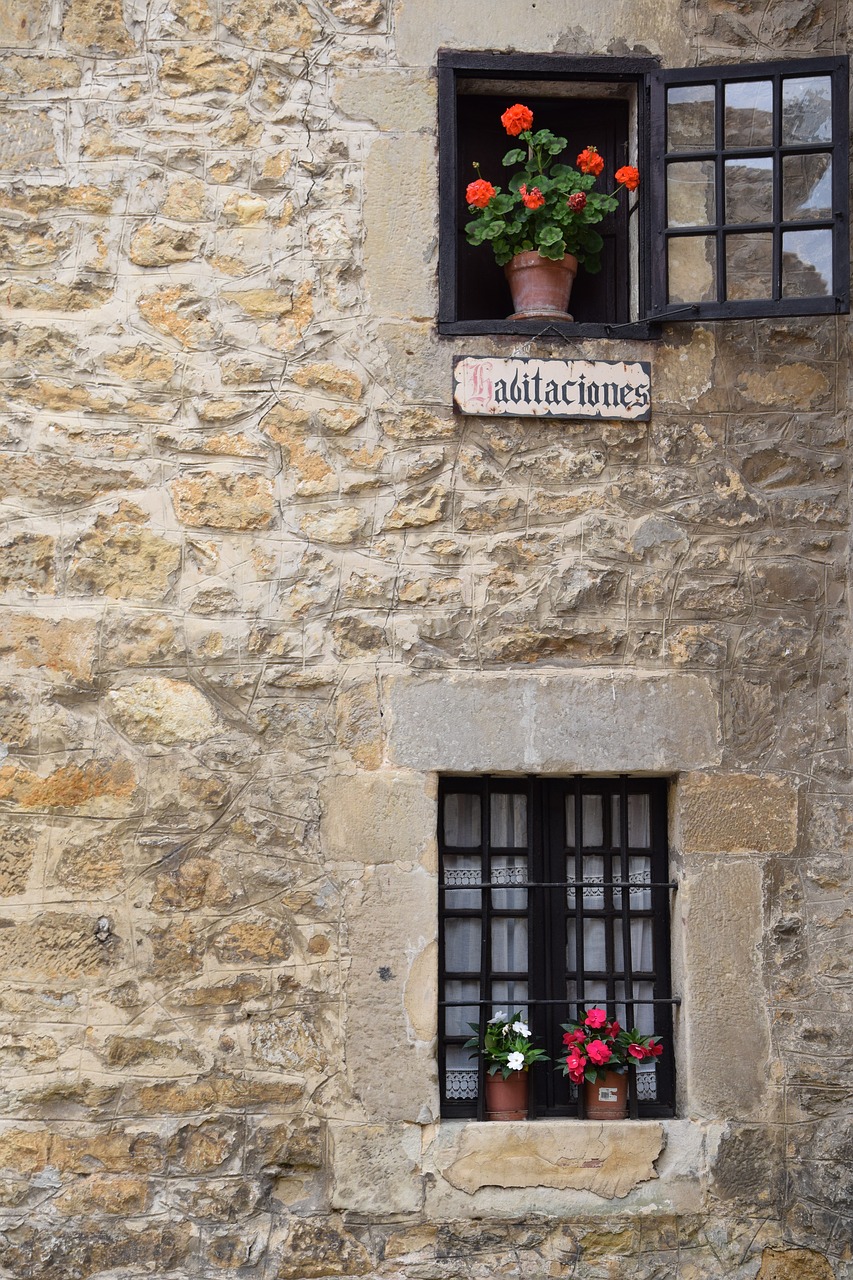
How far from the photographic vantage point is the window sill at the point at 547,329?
3.94m

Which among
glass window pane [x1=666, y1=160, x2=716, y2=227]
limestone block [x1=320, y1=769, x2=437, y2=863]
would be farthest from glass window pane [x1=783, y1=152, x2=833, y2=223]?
limestone block [x1=320, y1=769, x2=437, y2=863]

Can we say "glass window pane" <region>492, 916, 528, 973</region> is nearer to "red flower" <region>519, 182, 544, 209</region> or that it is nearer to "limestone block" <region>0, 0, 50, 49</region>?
"red flower" <region>519, 182, 544, 209</region>

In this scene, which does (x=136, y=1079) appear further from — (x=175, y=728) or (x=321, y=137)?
(x=321, y=137)

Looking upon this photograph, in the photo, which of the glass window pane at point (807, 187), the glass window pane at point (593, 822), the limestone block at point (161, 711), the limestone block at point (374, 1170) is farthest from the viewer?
the glass window pane at point (593, 822)

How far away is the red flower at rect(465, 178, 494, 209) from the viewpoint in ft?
12.8

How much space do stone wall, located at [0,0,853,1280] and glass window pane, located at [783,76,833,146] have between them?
29cm

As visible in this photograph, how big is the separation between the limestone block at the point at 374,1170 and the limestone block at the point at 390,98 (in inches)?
120

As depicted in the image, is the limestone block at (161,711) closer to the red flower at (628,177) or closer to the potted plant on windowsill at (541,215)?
the potted plant on windowsill at (541,215)

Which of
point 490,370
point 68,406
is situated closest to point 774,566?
point 490,370

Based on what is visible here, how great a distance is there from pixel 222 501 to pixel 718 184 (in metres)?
1.80

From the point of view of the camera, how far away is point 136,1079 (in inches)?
144

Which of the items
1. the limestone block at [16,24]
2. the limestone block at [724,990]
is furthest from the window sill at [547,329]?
the limestone block at [724,990]

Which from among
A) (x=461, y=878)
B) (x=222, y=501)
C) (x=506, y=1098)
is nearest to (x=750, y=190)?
(x=222, y=501)

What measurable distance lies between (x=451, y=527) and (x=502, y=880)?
1.11 m
